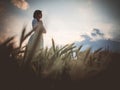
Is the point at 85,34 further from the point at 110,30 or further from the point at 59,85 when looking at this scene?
the point at 59,85

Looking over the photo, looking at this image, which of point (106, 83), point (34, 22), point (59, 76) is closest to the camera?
point (59, 76)

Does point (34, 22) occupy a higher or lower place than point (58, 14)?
lower

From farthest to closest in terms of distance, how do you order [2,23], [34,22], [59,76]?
[2,23] < [34,22] < [59,76]

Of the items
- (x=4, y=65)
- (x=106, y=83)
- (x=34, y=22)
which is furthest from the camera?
(x=34, y=22)

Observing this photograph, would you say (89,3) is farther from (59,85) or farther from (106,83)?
(59,85)

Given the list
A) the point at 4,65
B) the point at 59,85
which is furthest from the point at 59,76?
the point at 4,65

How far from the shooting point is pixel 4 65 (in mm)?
394

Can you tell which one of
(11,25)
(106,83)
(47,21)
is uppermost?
(11,25)

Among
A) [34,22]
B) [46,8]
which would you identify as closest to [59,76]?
[34,22]

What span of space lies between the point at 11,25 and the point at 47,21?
155 centimetres

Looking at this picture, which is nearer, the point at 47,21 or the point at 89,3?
the point at 47,21

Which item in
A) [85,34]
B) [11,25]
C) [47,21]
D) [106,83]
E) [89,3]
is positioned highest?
[89,3]

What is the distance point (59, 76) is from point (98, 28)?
59.7 inches

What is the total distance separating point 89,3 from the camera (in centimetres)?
199
